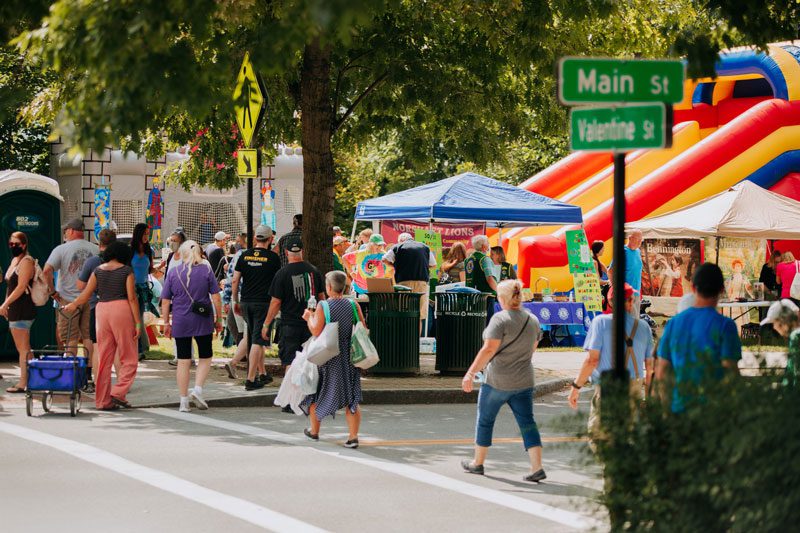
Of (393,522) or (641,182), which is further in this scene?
(641,182)

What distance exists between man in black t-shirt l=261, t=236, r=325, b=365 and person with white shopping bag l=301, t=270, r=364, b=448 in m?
2.33

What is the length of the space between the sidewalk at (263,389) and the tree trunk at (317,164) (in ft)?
5.38

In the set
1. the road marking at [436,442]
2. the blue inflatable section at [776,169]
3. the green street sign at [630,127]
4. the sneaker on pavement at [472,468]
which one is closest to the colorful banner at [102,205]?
the blue inflatable section at [776,169]

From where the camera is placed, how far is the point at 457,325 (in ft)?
54.4

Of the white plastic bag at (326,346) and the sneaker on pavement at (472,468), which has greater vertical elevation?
the white plastic bag at (326,346)

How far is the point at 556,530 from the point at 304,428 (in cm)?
482

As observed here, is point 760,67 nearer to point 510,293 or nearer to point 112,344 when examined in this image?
point 112,344

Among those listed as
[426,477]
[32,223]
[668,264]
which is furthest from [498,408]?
[668,264]

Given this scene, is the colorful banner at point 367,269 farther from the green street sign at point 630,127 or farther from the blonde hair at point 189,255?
the green street sign at point 630,127

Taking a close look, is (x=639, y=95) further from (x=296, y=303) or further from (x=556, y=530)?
(x=296, y=303)

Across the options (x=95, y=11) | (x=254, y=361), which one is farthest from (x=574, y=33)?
(x=95, y=11)

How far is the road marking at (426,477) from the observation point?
8.36 metres

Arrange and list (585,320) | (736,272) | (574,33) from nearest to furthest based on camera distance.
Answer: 1. (574,33)
2. (585,320)
3. (736,272)

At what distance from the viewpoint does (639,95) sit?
21.1 ft
